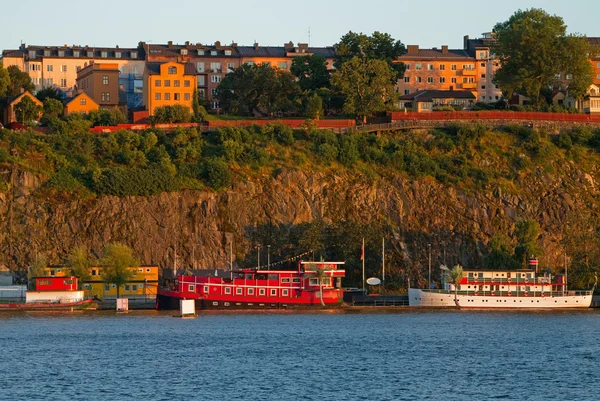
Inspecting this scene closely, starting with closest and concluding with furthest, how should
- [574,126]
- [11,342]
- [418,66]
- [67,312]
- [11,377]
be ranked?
[11,377]
[11,342]
[67,312]
[574,126]
[418,66]

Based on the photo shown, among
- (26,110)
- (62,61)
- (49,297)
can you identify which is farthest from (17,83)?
(49,297)

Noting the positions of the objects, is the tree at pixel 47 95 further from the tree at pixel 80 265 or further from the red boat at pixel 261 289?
the red boat at pixel 261 289

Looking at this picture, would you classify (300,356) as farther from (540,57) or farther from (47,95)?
(47,95)

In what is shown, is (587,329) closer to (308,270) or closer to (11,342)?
(308,270)

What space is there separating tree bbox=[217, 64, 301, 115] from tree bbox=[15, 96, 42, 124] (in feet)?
80.2

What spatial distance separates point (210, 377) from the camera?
84.2 metres

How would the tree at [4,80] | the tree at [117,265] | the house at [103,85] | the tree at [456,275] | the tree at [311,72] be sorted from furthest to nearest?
1. the tree at [311,72]
2. the house at [103,85]
3. the tree at [4,80]
4. the tree at [456,275]
5. the tree at [117,265]

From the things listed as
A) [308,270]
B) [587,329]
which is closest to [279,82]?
[308,270]

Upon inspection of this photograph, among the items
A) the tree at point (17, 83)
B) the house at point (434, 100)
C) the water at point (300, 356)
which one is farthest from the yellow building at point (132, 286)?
the house at point (434, 100)

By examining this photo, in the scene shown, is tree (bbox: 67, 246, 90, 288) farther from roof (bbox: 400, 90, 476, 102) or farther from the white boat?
roof (bbox: 400, 90, 476, 102)

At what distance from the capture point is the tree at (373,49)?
172375 mm

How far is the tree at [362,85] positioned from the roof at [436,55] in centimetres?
2460

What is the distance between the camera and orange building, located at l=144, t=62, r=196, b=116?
162000mm

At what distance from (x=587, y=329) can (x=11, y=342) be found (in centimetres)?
4721
